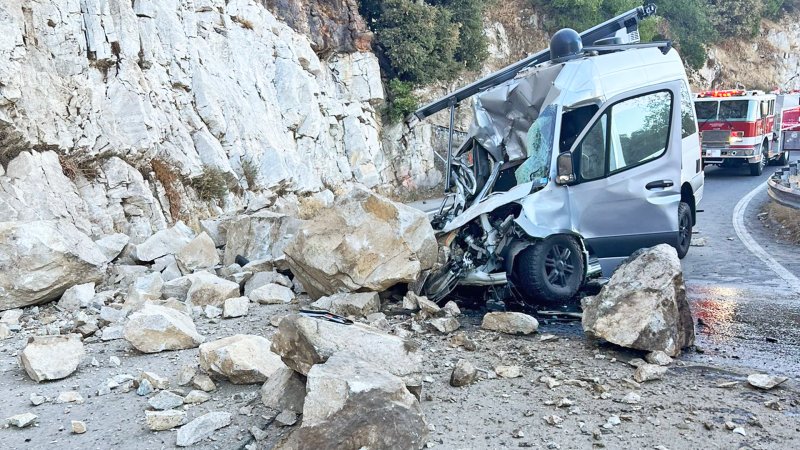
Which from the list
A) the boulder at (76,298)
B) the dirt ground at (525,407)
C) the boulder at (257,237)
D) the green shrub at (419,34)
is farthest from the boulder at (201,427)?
the green shrub at (419,34)

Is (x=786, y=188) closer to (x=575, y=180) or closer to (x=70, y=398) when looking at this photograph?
(x=575, y=180)

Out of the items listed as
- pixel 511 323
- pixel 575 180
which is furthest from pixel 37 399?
pixel 575 180

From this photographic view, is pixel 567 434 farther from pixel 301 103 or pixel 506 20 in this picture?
pixel 506 20

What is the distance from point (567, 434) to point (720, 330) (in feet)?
8.26

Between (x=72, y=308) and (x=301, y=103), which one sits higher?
(x=301, y=103)

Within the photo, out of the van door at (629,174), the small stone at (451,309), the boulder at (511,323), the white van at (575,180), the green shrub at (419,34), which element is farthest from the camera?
the green shrub at (419,34)

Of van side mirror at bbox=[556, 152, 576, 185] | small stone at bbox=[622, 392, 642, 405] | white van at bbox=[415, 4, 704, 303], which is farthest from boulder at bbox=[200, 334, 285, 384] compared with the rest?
van side mirror at bbox=[556, 152, 576, 185]

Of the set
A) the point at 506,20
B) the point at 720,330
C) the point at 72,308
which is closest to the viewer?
the point at 720,330

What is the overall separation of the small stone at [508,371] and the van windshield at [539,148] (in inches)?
96.0

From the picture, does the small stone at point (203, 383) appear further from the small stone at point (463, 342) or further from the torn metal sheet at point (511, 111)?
the torn metal sheet at point (511, 111)

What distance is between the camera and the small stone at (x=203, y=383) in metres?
4.41

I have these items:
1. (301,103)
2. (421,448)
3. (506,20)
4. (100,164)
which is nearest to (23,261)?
(100,164)

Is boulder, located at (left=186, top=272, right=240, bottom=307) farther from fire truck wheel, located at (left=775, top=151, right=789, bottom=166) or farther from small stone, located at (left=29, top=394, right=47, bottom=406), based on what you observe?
fire truck wheel, located at (left=775, top=151, right=789, bottom=166)

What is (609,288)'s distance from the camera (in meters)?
5.10
